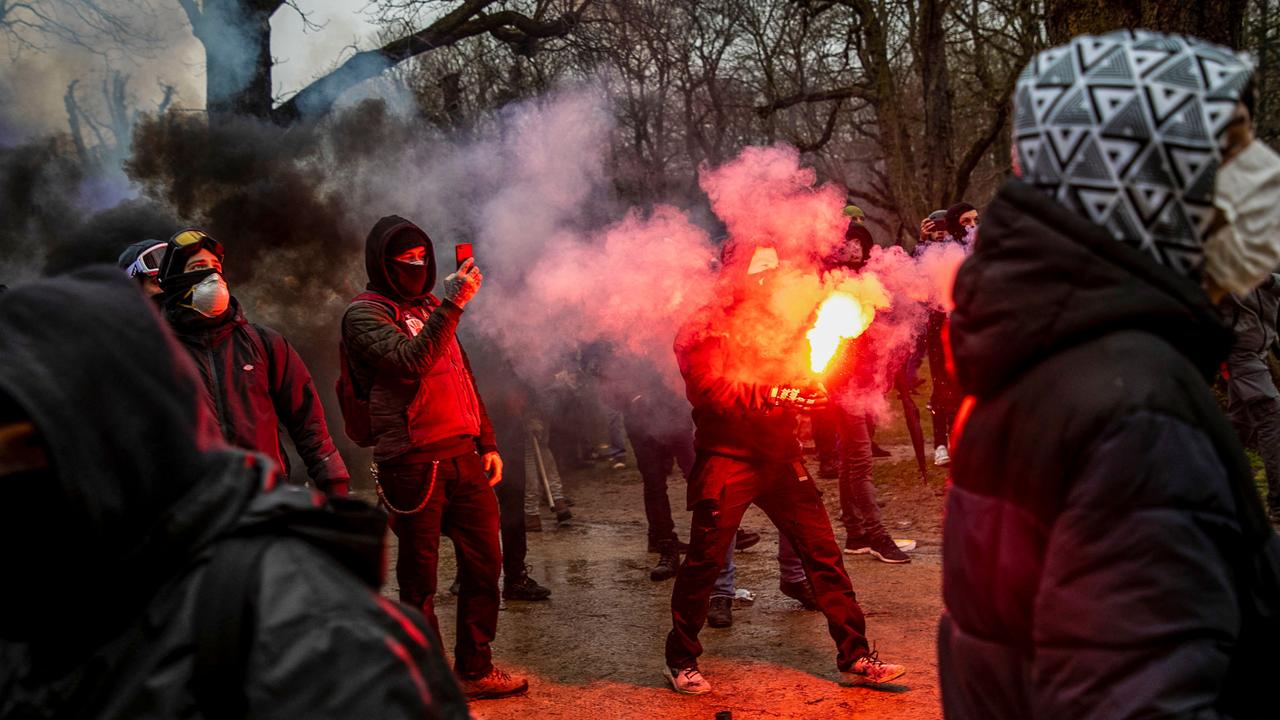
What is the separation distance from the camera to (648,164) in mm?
22125

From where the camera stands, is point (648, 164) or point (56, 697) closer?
point (56, 697)

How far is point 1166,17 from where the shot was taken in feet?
20.7

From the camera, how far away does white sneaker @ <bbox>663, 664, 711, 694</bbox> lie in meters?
5.00

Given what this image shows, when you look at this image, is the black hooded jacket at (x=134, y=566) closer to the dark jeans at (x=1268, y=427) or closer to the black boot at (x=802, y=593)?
the black boot at (x=802, y=593)

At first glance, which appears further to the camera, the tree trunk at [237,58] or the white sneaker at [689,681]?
the tree trunk at [237,58]

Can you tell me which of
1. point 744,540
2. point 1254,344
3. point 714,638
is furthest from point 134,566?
point 1254,344

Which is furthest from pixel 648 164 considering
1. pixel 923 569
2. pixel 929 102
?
pixel 923 569

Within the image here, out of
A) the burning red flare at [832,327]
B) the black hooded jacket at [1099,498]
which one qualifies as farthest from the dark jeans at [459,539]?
the black hooded jacket at [1099,498]

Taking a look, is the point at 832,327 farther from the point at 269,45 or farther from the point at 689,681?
the point at 269,45

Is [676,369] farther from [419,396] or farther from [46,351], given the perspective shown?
[46,351]

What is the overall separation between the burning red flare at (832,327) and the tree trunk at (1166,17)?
8.60ft

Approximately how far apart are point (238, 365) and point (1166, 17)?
5717mm

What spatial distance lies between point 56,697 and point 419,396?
362 centimetres

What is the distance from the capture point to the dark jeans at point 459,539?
16.1 ft
